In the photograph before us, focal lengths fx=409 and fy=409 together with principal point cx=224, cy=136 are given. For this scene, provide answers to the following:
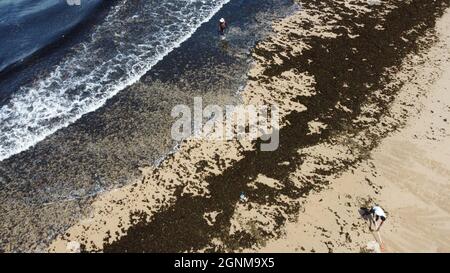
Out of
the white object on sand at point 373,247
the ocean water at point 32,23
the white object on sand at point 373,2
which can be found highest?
the white object on sand at point 373,2

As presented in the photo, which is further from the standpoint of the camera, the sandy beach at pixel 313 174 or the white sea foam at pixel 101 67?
the white sea foam at pixel 101 67

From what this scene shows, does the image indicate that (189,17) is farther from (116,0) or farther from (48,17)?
(48,17)

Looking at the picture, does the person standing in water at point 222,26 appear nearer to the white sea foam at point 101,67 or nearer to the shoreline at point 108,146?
the shoreline at point 108,146

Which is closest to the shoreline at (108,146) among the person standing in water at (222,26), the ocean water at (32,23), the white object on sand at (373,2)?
the person standing in water at (222,26)

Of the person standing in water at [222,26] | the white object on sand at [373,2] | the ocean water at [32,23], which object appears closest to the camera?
the ocean water at [32,23]

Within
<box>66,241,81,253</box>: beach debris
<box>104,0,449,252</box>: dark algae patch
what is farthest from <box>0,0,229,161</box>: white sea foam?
<box>104,0,449,252</box>: dark algae patch

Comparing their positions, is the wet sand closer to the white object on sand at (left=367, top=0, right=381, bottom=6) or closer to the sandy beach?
the sandy beach

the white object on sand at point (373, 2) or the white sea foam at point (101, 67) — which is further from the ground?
the white object on sand at point (373, 2)
